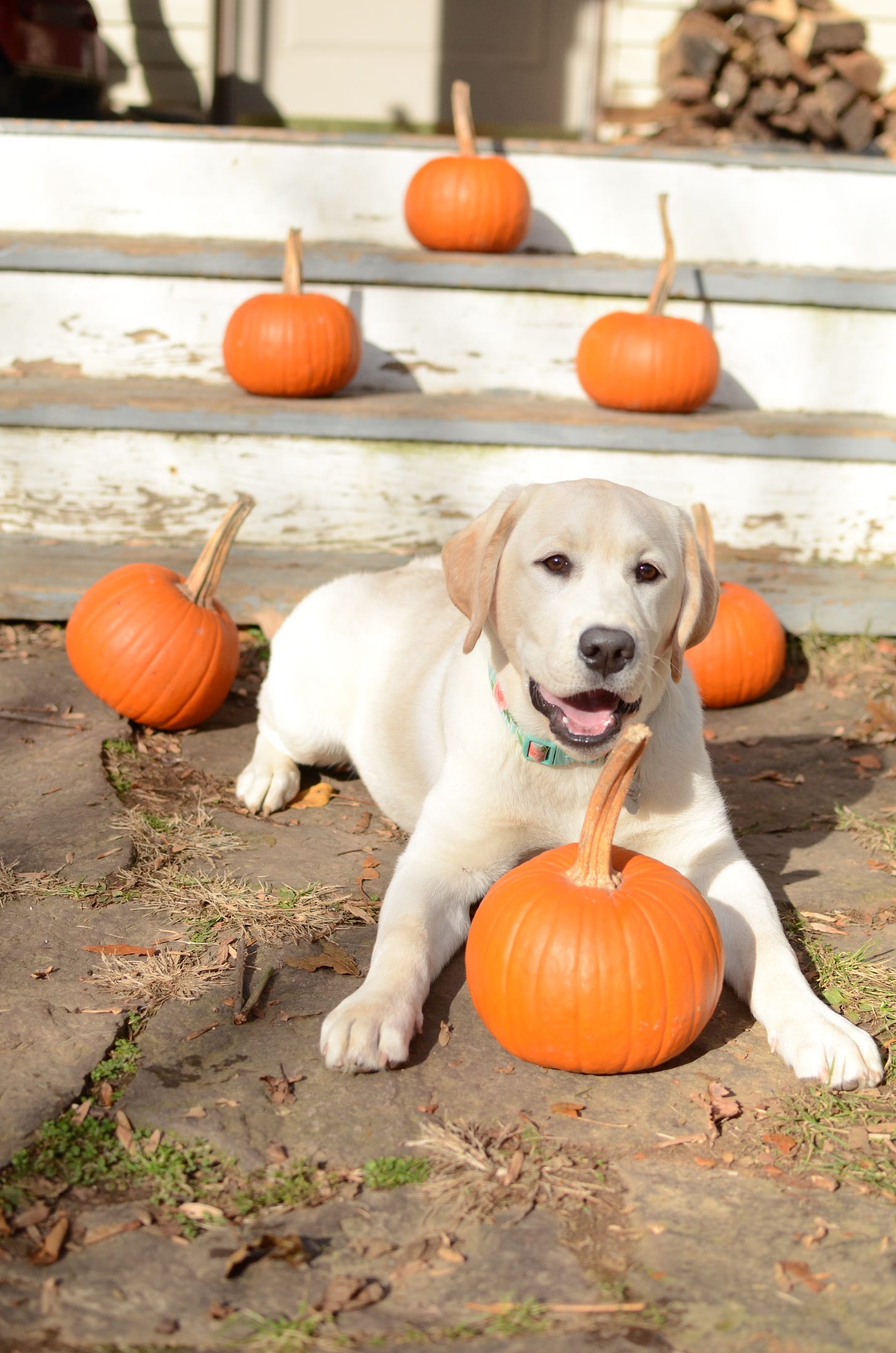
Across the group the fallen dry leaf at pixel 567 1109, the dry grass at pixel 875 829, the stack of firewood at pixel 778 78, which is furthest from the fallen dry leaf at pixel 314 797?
the stack of firewood at pixel 778 78

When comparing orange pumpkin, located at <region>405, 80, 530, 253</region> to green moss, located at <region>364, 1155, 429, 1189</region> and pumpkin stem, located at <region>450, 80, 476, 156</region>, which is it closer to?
pumpkin stem, located at <region>450, 80, 476, 156</region>

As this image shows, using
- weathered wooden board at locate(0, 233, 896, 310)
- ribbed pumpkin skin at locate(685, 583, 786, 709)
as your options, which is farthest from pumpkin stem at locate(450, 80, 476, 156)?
ribbed pumpkin skin at locate(685, 583, 786, 709)

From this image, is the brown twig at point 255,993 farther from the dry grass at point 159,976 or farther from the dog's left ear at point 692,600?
the dog's left ear at point 692,600

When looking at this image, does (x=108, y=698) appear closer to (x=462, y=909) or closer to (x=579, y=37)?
(x=462, y=909)

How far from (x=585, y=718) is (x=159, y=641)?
6.58ft

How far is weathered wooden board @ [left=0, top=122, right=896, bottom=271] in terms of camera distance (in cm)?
604

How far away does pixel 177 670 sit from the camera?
4363 mm

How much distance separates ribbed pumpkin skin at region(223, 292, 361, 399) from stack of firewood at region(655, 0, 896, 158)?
459 cm

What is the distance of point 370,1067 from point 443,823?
784 millimetres

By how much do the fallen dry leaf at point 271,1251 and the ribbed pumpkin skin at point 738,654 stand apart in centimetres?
322

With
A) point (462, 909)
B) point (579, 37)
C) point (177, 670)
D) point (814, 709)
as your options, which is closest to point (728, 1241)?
point (462, 909)

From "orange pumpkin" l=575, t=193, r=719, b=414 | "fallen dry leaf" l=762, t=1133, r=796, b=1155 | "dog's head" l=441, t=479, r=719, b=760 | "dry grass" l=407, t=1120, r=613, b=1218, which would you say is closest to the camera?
"dry grass" l=407, t=1120, r=613, b=1218

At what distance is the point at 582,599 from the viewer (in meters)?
2.83

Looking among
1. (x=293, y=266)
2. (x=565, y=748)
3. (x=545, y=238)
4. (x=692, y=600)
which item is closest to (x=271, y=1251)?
(x=565, y=748)
